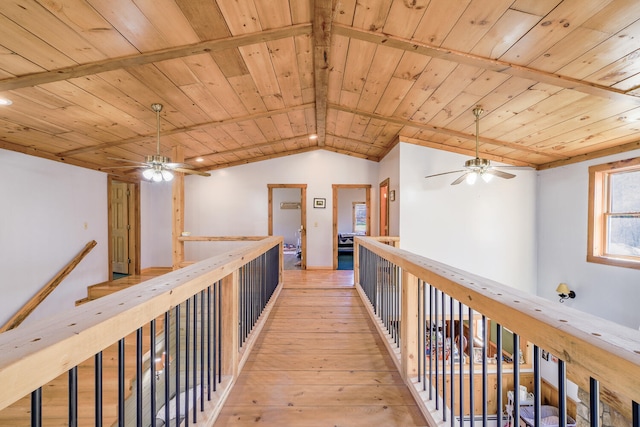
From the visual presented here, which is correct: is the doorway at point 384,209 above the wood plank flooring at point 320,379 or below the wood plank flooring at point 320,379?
above

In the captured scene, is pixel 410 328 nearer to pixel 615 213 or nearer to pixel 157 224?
pixel 615 213

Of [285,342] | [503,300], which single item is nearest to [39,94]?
[285,342]

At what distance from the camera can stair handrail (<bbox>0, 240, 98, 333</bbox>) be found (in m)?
3.97

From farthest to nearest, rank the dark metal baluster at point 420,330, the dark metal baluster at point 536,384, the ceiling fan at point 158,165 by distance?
1. the ceiling fan at point 158,165
2. the dark metal baluster at point 420,330
3. the dark metal baluster at point 536,384

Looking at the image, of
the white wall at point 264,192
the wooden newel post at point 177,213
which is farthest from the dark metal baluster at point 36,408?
the white wall at point 264,192

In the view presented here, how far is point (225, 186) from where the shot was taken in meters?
6.66

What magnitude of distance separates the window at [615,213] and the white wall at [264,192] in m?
3.73

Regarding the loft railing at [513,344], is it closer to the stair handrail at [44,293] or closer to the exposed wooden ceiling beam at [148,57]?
the exposed wooden ceiling beam at [148,57]

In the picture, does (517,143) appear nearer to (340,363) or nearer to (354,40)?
(354,40)

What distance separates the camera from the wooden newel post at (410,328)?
1.84 meters

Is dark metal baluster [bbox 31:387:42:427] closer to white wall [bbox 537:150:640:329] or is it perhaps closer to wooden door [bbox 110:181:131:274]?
white wall [bbox 537:150:640:329]

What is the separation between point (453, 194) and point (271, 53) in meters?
3.71

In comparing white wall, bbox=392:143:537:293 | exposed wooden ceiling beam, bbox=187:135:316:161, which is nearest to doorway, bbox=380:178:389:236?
white wall, bbox=392:143:537:293

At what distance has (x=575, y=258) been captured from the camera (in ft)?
14.0
